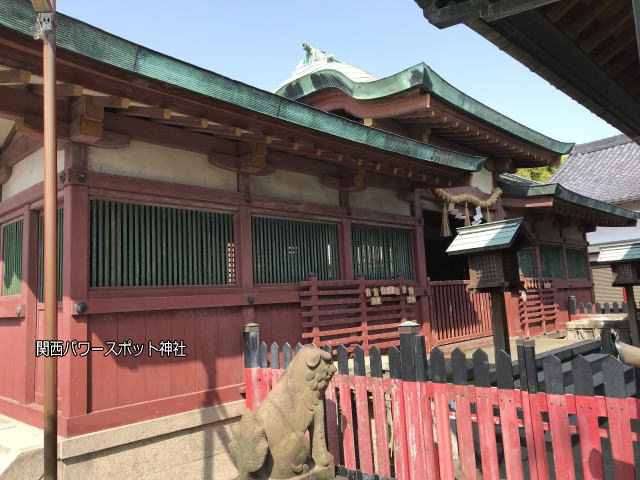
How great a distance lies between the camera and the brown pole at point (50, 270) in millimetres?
3049

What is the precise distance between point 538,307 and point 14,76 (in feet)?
40.2

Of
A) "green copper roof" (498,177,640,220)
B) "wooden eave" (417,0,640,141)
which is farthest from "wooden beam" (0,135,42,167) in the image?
"green copper roof" (498,177,640,220)

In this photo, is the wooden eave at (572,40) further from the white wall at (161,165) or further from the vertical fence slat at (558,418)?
the white wall at (161,165)

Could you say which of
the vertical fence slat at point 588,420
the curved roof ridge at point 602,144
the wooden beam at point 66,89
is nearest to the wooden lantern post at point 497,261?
the vertical fence slat at point 588,420

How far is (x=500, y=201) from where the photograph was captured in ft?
38.8

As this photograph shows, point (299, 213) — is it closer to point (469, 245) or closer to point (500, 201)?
point (469, 245)

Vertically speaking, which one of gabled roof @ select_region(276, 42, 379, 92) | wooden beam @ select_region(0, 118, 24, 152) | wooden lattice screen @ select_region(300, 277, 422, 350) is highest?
gabled roof @ select_region(276, 42, 379, 92)

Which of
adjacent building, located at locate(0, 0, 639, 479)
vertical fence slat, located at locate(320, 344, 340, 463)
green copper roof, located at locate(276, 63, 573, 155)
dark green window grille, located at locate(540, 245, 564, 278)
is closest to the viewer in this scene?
adjacent building, located at locate(0, 0, 639, 479)

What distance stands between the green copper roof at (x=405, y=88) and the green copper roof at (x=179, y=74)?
194 centimetres

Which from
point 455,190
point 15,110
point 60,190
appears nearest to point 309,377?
point 60,190

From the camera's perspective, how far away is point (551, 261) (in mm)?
13852

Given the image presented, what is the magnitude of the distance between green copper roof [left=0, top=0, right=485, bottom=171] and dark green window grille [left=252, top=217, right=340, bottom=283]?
5.22 feet

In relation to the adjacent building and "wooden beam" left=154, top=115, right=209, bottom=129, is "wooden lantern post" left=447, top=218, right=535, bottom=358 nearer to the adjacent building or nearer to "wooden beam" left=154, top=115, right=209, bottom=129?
the adjacent building

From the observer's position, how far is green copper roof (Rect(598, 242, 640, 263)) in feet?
32.0
